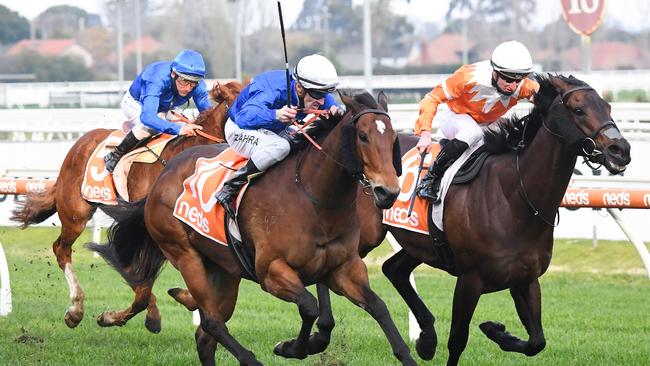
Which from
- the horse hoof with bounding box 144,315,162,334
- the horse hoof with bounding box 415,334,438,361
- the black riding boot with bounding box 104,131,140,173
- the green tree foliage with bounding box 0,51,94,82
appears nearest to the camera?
the horse hoof with bounding box 415,334,438,361

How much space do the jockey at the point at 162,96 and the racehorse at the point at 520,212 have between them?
2.06 metres

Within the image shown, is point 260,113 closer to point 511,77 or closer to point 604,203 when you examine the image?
point 511,77

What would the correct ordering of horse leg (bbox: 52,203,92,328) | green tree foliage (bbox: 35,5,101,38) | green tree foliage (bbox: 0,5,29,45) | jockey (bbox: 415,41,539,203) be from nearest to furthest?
jockey (bbox: 415,41,539,203), horse leg (bbox: 52,203,92,328), green tree foliage (bbox: 0,5,29,45), green tree foliage (bbox: 35,5,101,38)

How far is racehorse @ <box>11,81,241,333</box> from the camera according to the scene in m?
7.90

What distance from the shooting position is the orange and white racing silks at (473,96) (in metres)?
6.59

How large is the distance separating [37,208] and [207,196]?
10.2 ft

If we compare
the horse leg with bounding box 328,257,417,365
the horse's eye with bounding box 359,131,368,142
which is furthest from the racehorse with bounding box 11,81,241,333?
the horse's eye with bounding box 359,131,368,142

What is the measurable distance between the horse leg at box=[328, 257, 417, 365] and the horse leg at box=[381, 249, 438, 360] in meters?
0.87

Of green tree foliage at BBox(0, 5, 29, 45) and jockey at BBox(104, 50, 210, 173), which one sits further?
green tree foliage at BBox(0, 5, 29, 45)

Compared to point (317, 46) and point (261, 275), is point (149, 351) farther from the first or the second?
point (317, 46)

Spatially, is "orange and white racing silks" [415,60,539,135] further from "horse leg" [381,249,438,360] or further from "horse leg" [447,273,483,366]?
"horse leg" [447,273,483,366]

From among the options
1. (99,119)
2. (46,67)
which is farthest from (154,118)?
(46,67)

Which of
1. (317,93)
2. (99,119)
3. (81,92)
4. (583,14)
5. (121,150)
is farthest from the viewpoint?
(81,92)

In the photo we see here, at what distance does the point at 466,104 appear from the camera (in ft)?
22.3
